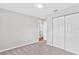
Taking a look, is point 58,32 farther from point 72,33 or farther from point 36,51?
point 36,51

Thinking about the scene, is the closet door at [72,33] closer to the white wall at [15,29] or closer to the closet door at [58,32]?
the closet door at [58,32]

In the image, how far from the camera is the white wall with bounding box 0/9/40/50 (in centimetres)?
374

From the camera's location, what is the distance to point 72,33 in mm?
3568

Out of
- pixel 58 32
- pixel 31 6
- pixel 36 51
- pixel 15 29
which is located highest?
pixel 31 6

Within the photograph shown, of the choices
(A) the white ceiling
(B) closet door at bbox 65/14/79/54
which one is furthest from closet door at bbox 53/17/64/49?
(A) the white ceiling

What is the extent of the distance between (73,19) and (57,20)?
1.20 meters

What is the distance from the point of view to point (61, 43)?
14.0 ft

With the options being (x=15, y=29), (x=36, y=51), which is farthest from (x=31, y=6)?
(x=36, y=51)

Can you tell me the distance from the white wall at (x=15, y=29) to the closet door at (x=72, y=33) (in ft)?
8.65

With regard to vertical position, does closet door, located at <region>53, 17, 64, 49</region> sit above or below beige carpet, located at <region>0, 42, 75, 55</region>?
above

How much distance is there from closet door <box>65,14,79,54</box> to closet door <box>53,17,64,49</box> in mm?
381

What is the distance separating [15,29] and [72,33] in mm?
3012

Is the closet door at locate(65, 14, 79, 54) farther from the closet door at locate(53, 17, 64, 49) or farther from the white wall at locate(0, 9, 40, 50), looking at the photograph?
the white wall at locate(0, 9, 40, 50)
